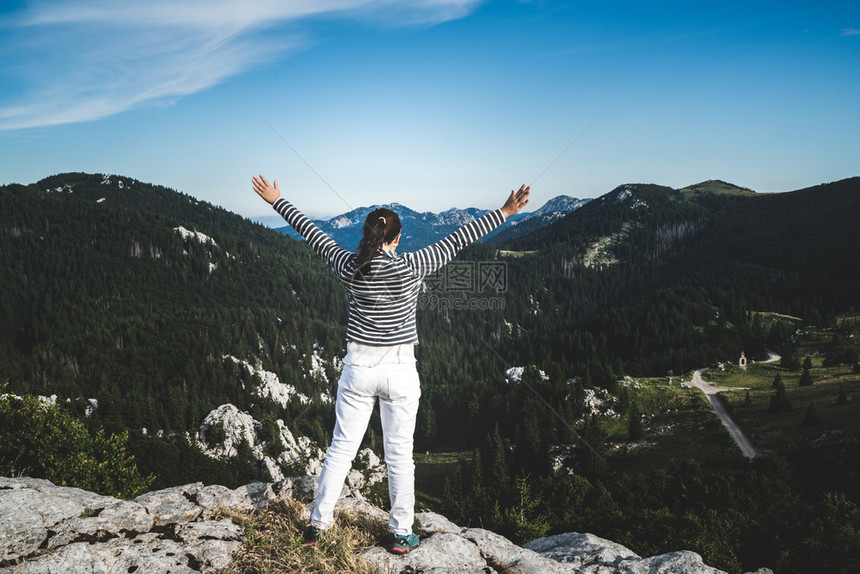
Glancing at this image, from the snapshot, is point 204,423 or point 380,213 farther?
point 204,423

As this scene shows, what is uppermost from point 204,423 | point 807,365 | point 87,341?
point 87,341

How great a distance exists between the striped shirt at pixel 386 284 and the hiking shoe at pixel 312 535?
8.80ft

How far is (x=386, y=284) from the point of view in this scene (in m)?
5.72

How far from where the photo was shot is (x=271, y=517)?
283 inches

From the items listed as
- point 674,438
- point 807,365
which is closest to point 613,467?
point 674,438

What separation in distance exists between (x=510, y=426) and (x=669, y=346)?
176ft

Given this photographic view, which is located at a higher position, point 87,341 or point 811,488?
point 87,341

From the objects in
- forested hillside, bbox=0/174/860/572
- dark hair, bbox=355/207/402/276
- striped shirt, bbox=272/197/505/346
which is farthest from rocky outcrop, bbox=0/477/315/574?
forested hillside, bbox=0/174/860/572

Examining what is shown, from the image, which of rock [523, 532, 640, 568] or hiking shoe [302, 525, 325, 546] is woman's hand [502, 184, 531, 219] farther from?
rock [523, 532, 640, 568]

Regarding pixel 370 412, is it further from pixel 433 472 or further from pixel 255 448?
pixel 255 448

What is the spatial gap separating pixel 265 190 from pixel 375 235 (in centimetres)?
235

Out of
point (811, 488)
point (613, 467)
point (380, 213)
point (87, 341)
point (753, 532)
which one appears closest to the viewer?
point (380, 213)

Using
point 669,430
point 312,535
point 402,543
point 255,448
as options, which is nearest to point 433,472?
point 255,448

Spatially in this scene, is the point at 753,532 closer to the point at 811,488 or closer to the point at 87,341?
the point at 811,488
